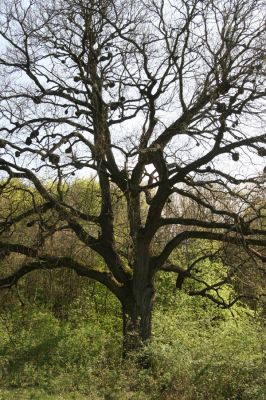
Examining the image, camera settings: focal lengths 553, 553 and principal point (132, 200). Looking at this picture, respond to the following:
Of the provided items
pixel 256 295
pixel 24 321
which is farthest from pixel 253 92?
pixel 24 321

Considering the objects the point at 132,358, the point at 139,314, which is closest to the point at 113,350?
the point at 139,314

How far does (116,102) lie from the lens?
43.2 ft

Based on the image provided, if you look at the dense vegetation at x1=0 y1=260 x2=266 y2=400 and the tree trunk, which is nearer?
the dense vegetation at x1=0 y1=260 x2=266 y2=400

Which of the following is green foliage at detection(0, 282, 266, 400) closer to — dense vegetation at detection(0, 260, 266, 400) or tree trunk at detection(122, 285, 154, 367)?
dense vegetation at detection(0, 260, 266, 400)

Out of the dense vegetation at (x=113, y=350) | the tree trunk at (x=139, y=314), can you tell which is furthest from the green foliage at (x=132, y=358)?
the tree trunk at (x=139, y=314)

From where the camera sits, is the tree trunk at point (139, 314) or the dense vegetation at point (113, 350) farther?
the tree trunk at point (139, 314)

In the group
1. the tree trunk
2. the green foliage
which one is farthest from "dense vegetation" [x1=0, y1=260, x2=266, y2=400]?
the tree trunk

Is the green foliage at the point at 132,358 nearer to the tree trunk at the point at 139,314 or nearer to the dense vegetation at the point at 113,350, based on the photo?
the dense vegetation at the point at 113,350

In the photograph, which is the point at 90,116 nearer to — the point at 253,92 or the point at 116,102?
the point at 116,102

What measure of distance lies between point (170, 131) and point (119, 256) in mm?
3721

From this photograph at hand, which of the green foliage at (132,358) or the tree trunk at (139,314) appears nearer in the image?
the green foliage at (132,358)

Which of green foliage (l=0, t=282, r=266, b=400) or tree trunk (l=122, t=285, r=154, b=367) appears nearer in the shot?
green foliage (l=0, t=282, r=266, b=400)

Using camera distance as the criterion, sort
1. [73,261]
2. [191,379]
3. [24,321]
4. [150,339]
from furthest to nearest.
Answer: [24,321] → [73,261] → [150,339] → [191,379]

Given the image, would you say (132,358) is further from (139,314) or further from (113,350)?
(113,350)
